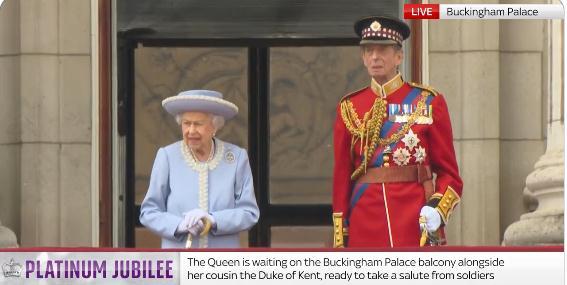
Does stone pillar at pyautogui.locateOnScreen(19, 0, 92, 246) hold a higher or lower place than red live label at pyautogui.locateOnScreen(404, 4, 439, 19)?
lower

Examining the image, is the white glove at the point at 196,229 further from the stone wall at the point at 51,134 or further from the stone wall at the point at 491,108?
the stone wall at the point at 491,108

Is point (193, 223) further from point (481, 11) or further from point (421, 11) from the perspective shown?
point (481, 11)

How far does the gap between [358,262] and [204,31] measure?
8.73 feet

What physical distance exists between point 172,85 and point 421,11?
5.92ft

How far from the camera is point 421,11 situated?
45.6ft

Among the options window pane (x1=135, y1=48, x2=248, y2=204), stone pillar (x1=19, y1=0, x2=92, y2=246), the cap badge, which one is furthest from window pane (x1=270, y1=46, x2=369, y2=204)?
the cap badge

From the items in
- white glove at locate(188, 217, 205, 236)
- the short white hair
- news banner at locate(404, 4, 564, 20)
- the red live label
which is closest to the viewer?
white glove at locate(188, 217, 205, 236)

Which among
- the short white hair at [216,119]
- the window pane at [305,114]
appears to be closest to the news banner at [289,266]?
the short white hair at [216,119]

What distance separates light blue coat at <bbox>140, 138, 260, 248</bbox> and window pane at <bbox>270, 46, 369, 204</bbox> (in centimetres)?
175

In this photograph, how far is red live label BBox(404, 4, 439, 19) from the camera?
1388 centimetres

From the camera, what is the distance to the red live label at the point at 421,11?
13.9 meters

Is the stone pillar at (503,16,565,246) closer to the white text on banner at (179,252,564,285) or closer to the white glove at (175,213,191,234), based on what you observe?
the white text on banner at (179,252,564,285)

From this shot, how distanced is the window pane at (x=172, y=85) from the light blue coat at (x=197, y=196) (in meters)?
1.43

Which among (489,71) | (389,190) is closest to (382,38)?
(389,190)
